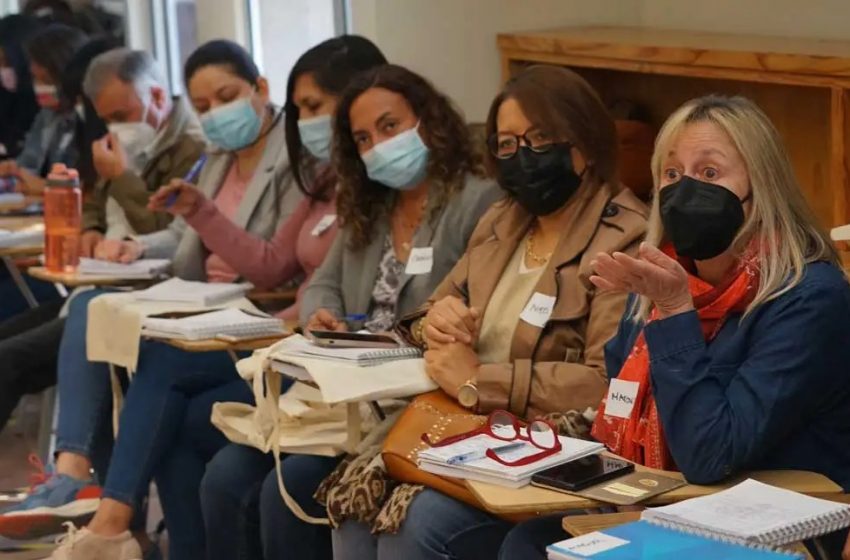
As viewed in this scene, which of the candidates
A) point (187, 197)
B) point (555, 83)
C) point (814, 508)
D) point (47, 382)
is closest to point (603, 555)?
point (814, 508)

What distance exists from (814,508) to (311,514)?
1.48 m

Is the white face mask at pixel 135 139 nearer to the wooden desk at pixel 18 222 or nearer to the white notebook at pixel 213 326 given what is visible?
the wooden desk at pixel 18 222

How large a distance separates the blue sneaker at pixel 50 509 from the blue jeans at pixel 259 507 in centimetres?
55

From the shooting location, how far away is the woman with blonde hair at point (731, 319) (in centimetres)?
237

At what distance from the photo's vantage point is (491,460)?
8.13 ft

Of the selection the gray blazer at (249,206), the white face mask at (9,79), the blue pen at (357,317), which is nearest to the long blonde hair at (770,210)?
the blue pen at (357,317)

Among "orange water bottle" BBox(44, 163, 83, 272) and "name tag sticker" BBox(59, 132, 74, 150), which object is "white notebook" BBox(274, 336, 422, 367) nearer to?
"orange water bottle" BBox(44, 163, 83, 272)

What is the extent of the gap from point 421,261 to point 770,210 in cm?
129

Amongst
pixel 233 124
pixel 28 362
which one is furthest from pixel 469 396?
pixel 28 362

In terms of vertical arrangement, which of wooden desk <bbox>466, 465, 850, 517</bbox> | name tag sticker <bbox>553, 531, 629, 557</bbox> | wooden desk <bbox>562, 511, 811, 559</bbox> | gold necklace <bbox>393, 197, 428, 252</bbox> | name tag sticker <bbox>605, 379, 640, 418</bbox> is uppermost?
gold necklace <bbox>393, 197, 428, 252</bbox>

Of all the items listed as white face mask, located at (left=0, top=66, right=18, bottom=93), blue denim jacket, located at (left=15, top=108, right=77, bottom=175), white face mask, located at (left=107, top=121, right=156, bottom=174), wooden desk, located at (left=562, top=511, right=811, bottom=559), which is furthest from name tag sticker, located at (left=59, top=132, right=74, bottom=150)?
wooden desk, located at (left=562, top=511, right=811, bottom=559)

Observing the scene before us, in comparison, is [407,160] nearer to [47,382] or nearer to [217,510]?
[217,510]

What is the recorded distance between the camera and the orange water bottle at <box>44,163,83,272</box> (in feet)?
15.5

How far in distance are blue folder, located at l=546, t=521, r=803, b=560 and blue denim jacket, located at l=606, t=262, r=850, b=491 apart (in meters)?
0.38
